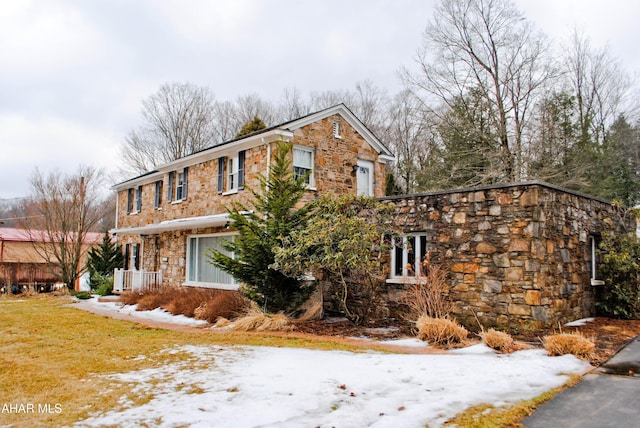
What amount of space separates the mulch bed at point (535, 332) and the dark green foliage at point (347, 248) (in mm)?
589

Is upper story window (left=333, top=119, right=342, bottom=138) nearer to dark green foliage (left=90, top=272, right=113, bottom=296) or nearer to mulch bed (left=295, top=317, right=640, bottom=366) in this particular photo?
mulch bed (left=295, top=317, right=640, bottom=366)

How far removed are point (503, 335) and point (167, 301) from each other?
34.9ft

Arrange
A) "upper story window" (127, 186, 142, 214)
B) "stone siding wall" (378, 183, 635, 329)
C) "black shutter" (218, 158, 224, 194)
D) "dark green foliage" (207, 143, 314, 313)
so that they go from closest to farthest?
"stone siding wall" (378, 183, 635, 329) → "dark green foliage" (207, 143, 314, 313) → "black shutter" (218, 158, 224, 194) → "upper story window" (127, 186, 142, 214)

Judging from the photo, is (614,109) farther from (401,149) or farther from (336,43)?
(336,43)

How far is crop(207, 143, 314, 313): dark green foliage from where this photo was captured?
1136cm

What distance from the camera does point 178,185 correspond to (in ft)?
63.4

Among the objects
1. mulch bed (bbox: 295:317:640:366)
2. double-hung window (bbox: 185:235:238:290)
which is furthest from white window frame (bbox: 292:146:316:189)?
mulch bed (bbox: 295:317:640:366)

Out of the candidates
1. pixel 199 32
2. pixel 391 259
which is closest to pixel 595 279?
pixel 391 259

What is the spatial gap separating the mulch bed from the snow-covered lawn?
4.28ft

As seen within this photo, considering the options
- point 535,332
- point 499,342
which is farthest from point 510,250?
point 499,342

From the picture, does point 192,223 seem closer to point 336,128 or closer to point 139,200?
point 336,128

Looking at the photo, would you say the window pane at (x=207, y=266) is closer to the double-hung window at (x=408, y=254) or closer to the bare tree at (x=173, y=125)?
the double-hung window at (x=408, y=254)

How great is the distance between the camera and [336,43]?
18250 mm

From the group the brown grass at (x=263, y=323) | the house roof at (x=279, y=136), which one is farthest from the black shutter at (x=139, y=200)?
the brown grass at (x=263, y=323)
